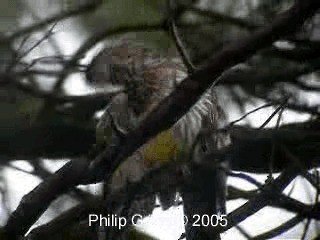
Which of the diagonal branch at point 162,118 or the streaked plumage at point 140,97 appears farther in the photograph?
the streaked plumage at point 140,97

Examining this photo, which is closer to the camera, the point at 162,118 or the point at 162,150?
the point at 162,118

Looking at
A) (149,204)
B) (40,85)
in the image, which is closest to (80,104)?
(40,85)

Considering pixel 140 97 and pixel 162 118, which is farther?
pixel 140 97

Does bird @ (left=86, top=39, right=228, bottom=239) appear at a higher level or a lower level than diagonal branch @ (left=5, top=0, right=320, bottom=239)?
higher

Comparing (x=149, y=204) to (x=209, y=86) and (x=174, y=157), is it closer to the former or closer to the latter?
(x=174, y=157)

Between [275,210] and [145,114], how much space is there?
21 cm

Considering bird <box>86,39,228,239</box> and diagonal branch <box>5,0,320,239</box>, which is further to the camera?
bird <box>86,39,228,239</box>

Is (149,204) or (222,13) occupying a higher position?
(222,13)

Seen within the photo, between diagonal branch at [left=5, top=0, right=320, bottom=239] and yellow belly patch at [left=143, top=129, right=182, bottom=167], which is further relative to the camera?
yellow belly patch at [left=143, top=129, right=182, bottom=167]

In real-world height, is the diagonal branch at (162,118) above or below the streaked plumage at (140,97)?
below

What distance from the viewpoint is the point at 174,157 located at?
2.65ft

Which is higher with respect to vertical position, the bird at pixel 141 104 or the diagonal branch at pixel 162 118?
the bird at pixel 141 104

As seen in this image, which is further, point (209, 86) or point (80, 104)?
point (80, 104)

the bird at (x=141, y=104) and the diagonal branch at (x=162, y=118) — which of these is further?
the bird at (x=141, y=104)
